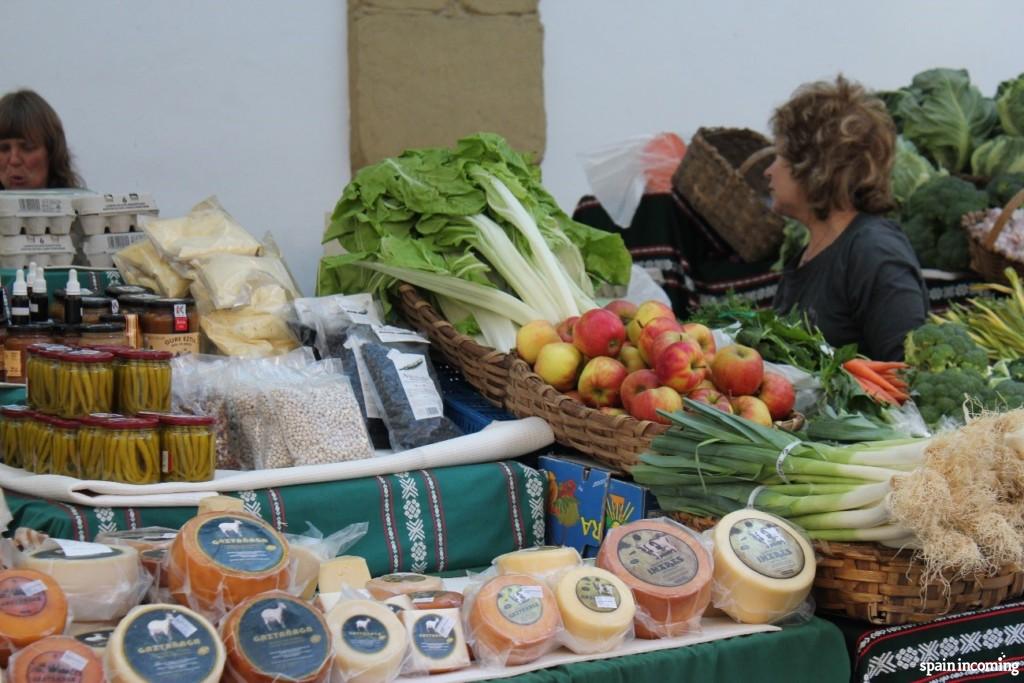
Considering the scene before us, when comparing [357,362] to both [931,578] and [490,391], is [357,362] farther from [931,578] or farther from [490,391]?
[931,578]

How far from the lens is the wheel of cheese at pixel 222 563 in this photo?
1.87m

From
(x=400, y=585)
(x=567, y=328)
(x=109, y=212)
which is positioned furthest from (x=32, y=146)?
(x=400, y=585)

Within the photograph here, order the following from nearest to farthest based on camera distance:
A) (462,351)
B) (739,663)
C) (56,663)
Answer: (56,663) < (739,663) < (462,351)

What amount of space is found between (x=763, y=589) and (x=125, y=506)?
4.17 feet

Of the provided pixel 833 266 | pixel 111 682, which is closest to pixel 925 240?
pixel 833 266

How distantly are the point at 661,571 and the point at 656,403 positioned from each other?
59 cm

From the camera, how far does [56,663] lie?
5.30 ft

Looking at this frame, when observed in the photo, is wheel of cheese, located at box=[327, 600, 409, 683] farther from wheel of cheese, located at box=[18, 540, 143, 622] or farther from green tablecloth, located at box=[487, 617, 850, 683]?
wheel of cheese, located at box=[18, 540, 143, 622]

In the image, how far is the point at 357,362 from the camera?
3.03m

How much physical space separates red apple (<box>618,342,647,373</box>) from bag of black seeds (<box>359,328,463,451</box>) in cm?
46

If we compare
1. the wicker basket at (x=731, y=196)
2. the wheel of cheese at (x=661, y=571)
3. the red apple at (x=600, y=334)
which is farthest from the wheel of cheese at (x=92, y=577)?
the wicker basket at (x=731, y=196)

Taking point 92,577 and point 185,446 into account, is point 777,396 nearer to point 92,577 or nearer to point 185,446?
point 185,446

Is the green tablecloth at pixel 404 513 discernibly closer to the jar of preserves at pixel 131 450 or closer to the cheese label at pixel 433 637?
the jar of preserves at pixel 131 450

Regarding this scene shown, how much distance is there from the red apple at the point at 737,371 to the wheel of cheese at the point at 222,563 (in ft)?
3.98
